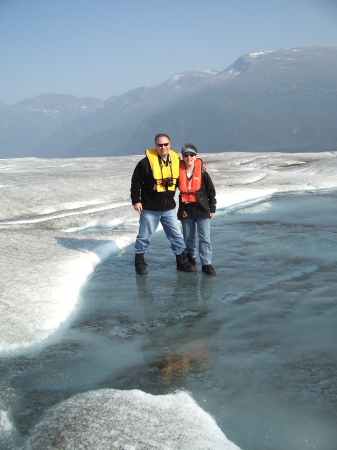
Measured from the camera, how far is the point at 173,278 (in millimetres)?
8984

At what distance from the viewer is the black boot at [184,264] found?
9298 millimetres

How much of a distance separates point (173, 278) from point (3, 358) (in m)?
3.88

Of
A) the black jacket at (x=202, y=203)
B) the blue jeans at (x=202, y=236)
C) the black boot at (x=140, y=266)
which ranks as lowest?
the black boot at (x=140, y=266)

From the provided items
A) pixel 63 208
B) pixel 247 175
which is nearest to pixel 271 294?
pixel 63 208

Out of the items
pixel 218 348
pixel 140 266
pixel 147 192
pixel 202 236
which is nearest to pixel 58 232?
pixel 140 266

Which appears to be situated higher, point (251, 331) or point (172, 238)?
point (172, 238)

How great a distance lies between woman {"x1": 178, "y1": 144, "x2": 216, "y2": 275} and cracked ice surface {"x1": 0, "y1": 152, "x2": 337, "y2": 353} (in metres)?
2.43

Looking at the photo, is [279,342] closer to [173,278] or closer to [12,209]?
[173,278]

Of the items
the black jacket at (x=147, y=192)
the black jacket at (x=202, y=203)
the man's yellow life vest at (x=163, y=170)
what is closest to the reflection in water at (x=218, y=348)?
the black jacket at (x=202, y=203)

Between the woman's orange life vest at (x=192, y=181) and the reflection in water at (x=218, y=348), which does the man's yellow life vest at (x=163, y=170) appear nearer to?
the woman's orange life vest at (x=192, y=181)

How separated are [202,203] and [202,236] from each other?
67 cm

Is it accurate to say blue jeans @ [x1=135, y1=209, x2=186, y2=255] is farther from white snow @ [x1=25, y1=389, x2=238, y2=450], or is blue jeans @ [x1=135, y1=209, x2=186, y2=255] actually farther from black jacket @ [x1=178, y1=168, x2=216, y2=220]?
white snow @ [x1=25, y1=389, x2=238, y2=450]

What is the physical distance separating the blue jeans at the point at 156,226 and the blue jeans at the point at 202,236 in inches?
6.0

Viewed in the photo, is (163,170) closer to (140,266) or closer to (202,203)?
(202,203)
